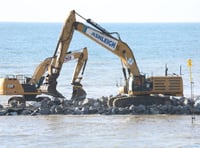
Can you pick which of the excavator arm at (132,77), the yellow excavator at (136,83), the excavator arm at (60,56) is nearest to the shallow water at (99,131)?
the yellow excavator at (136,83)

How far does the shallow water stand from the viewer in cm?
3038

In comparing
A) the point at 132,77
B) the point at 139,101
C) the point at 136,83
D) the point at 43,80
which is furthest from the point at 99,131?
the point at 43,80

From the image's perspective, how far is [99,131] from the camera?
109 feet

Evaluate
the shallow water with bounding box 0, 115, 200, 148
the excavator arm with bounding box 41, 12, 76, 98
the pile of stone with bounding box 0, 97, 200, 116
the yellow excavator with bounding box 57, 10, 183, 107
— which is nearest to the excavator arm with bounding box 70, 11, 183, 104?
the yellow excavator with bounding box 57, 10, 183, 107

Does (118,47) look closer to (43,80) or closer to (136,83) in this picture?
(136,83)

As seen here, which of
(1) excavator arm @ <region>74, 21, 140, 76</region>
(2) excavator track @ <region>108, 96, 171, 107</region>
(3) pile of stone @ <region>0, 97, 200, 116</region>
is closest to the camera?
(3) pile of stone @ <region>0, 97, 200, 116</region>

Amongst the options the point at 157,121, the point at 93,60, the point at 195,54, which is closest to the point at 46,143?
the point at 157,121

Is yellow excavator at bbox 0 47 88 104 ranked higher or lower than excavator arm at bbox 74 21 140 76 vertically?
lower

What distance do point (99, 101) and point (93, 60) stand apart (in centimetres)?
4213

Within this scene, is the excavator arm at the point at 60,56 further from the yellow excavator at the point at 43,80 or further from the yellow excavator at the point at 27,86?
the yellow excavator at the point at 27,86

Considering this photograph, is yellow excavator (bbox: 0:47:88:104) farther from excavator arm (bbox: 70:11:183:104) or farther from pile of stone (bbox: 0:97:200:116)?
excavator arm (bbox: 70:11:183:104)

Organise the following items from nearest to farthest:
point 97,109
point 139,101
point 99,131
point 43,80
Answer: point 99,131
point 97,109
point 139,101
point 43,80

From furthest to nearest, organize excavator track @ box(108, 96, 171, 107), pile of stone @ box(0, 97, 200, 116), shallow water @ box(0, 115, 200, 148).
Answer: excavator track @ box(108, 96, 171, 107) → pile of stone @ box(0, 97, 200, 116) → shallow water @ box(0, 115, 200, 148)

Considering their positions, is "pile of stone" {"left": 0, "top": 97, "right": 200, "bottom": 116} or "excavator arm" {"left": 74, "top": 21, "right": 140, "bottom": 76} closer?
"pile of stone" {"left": 0, "top": 97, "right": 200, "bottom": 116}
